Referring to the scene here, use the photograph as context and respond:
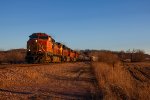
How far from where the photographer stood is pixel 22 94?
12836mm

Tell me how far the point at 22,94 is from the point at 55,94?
51.7 inches

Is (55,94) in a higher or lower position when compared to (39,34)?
lower

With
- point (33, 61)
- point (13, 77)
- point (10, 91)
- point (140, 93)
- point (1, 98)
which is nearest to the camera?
point (1, 98)

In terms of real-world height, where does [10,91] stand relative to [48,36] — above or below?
below

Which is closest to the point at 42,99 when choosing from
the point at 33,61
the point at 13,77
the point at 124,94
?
the point at 124,94

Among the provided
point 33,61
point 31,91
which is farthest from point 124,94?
point 33,61

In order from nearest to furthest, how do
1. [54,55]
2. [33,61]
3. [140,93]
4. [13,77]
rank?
[140,93] < [13,77] < [33,61] < [54,55]

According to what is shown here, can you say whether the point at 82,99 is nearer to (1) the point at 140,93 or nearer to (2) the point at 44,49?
(1) the point at 140,93

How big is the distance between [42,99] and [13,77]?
7244 mm

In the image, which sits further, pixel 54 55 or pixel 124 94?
pixel 54 55

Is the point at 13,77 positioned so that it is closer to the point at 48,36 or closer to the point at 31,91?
the point at 31,91

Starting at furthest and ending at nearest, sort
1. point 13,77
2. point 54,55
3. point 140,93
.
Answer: point 54,55, point 13,77, point 140,93

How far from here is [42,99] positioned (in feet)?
38.2

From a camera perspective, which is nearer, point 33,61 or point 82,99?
point 82,99
